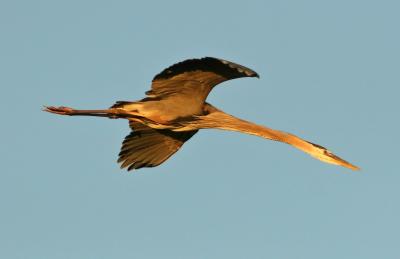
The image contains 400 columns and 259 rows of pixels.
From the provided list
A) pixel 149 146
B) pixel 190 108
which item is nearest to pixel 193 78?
pixel 190 108

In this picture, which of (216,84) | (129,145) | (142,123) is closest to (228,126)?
(216,84)

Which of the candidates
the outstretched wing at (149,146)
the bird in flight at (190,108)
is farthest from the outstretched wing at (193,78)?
the outstretched wing at (149,146)

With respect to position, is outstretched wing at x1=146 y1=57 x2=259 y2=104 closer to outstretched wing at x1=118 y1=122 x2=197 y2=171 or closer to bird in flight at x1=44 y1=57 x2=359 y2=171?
bird in flight at x1=44 y1=57 x2=359 y2=171

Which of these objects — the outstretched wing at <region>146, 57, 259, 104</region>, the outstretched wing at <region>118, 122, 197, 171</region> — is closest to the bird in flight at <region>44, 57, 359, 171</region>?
the outstretched wing at <region>146, 57, 259, 104</region>

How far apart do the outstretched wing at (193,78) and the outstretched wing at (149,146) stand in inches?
72.9

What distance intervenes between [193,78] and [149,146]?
2.65 m

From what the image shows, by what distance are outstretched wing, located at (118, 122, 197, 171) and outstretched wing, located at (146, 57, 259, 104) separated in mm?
1853

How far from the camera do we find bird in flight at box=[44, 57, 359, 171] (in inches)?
535

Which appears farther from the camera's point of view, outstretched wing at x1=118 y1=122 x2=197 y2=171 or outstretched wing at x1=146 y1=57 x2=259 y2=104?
outstretched wing at x1=118 y1=122 x2=197 y2=171

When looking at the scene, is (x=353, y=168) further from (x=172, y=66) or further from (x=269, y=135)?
(x=172, y=66)

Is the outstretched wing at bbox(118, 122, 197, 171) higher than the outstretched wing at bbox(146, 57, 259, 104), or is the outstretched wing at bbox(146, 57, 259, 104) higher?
the outstretched wing at bbox(146, 57, 259, 104)

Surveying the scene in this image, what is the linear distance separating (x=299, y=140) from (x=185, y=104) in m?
1.85

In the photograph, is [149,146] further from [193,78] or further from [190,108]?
[193,78]

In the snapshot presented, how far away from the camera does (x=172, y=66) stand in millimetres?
13867
